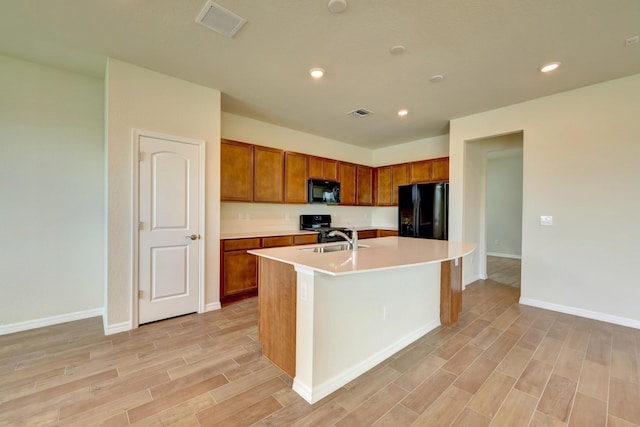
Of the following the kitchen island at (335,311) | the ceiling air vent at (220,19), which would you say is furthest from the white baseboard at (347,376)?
the ceiling air vent at (220,19)

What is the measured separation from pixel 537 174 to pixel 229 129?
4.51 metres

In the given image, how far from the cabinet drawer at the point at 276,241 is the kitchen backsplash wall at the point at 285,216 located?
63 cm

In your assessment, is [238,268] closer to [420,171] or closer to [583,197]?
[420,171]

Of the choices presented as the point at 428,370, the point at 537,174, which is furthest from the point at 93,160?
the point at 537,174

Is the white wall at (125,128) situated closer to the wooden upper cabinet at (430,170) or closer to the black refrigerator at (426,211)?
the black refrigerator at (426,211)

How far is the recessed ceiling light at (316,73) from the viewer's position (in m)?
2.80

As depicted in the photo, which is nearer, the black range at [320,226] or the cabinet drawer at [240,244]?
the cabinet drawer at [240,244]

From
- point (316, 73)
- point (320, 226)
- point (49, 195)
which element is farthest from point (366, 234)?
point (49, 195)

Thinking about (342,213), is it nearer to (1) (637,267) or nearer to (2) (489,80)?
(2) (489,80)

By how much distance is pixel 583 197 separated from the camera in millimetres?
3211

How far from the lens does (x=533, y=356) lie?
2.33 metres

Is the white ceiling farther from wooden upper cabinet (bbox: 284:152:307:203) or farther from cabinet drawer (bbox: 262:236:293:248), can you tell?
cabinet drawer (bbox: 262:236:293:248)

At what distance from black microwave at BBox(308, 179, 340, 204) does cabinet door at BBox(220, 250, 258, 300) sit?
1.68 metres

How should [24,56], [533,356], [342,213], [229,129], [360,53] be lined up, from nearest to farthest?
[533,356]
[360,53]
[24,56]
[229,129]
[342,213]
